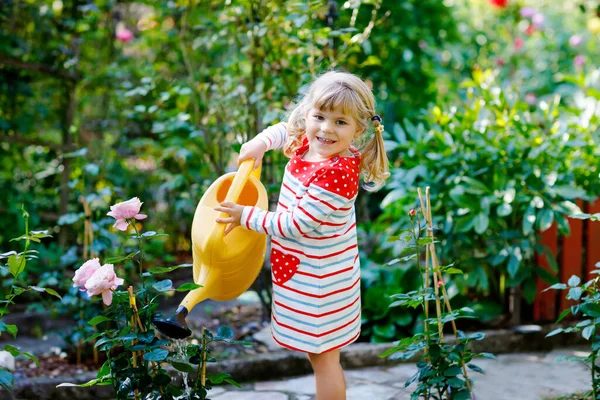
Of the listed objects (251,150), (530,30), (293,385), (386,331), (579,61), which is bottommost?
(293,385)

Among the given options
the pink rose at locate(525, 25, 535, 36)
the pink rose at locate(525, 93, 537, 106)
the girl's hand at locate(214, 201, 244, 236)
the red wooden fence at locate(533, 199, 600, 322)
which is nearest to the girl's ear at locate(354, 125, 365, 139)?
the girl's hand at locate(214, 201, 244, 236)

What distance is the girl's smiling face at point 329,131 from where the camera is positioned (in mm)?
2053

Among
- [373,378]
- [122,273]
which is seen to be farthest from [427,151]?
[122,273]

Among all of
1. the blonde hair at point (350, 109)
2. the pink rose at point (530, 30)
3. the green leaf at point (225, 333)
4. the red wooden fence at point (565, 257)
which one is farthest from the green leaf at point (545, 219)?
the pink rose at point (530, 30)

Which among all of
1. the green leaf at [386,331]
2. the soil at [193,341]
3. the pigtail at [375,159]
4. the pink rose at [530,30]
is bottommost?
the soil at [193,341]

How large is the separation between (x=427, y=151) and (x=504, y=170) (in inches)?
14.9

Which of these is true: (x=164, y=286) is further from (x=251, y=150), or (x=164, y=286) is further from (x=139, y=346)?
(x=251, y=150)

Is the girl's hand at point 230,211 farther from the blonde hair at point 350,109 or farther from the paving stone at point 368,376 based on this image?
the paving stone at point 368,376

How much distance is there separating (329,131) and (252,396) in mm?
1237

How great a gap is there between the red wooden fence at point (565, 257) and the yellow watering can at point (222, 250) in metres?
1.85

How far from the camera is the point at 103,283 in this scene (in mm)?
1852

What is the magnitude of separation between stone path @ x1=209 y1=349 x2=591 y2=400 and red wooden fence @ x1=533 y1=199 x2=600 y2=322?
1.21 ft

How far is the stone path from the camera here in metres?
2.74

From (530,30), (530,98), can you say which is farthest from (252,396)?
(530,30)
